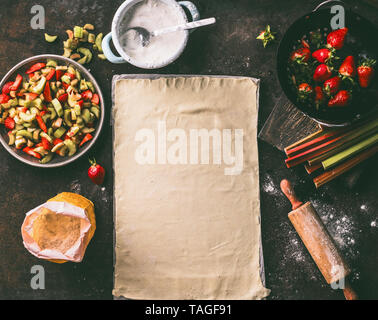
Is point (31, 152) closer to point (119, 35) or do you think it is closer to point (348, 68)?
point (119, 35)

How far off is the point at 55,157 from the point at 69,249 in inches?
12.3

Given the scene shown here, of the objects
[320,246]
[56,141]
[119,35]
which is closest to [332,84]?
[320,246]

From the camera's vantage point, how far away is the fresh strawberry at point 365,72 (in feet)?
3.44

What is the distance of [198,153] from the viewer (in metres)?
1.25

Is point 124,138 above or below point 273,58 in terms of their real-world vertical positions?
below

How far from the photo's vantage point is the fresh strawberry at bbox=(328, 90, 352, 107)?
41.5 inches

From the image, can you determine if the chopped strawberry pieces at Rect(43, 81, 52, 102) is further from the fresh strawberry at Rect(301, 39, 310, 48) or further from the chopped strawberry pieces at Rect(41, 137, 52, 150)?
the fresh strawberry at Rect(301, 39, 310, 48)

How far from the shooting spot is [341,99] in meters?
1.06

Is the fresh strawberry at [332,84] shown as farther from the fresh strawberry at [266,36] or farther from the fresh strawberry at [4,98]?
the fresh strawberry at [4,98]

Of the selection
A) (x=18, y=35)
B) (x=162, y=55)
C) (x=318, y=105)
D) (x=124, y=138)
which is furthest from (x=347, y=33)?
(x=18, y=35)

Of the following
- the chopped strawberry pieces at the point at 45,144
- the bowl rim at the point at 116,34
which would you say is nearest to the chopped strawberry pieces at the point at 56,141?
the chopped strawberry pieces at the point at 45,144

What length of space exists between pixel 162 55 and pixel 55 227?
662 millimetres

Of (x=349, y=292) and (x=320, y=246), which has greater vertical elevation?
(x=320, y=246)
